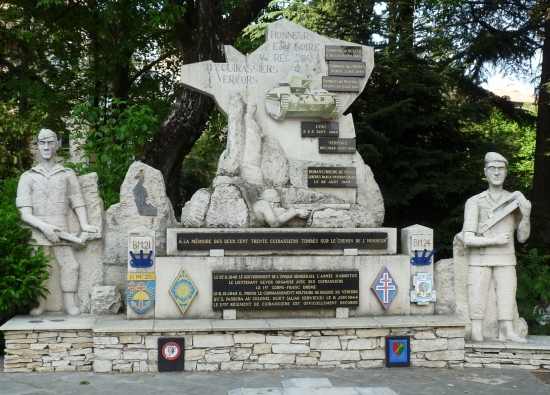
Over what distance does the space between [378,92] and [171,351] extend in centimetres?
792

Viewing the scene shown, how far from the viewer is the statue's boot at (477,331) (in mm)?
7777

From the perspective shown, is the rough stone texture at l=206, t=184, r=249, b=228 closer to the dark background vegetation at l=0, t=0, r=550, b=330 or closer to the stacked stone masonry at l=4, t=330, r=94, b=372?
the stacked stone masonry at l=4, t=330, r=94, b=372

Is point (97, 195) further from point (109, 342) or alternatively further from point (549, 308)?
point (549, 308)

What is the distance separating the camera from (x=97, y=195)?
8.23 m

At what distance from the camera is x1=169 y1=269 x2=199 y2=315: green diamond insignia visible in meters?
7.50

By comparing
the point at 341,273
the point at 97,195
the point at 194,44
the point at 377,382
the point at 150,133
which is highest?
the point at 194,44

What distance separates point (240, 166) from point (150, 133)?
4782 mm

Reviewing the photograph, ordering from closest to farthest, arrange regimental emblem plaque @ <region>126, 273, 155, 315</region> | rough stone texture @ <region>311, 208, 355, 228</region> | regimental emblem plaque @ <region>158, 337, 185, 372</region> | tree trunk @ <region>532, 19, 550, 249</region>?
regimental emblem plaque @ <region>158, 337, 185, 372</region> < regimental emblem plaque @ <region>126, 273, 155, 315</region> < rough stone texture @ <region>311, 208, 355, 228</region> < tree trunk @ <region>532, 19, 550, 249</region>

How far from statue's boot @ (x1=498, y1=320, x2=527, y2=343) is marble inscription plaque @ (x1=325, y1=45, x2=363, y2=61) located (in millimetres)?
4081

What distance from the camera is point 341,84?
350 inches

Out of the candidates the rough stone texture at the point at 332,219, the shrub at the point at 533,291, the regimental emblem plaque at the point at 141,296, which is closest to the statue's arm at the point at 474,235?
the rough stone texture at the point at 332,219

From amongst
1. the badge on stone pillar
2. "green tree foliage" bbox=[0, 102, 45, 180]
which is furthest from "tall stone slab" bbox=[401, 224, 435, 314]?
"green tree foliage" bbox=[0, 102, 45, 180]

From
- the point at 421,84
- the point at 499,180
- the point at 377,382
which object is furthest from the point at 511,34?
the point at 377,382

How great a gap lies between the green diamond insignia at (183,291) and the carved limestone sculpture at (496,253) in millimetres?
3412
